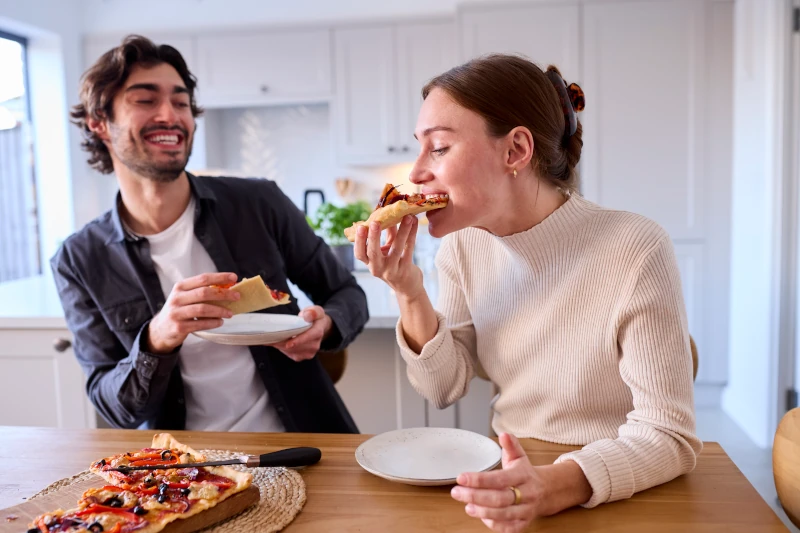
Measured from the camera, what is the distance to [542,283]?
1.40 m

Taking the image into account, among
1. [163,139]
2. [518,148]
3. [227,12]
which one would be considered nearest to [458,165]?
[518,148]

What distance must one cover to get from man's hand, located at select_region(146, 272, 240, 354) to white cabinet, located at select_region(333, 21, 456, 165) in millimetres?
3698

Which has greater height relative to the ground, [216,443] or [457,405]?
[216,443]

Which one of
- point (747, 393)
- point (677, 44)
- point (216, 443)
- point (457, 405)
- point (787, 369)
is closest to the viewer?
point (216, 443)

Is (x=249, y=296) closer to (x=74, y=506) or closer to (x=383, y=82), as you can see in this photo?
(x=74, y=506)

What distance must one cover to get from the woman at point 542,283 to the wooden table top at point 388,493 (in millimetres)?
69

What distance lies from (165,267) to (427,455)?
3.22ft

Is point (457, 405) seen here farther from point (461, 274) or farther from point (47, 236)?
point (47, 236)

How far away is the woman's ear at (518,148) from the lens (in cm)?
133

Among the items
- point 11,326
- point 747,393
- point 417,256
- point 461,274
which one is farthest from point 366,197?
point 461,274

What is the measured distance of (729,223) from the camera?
4.32 metres

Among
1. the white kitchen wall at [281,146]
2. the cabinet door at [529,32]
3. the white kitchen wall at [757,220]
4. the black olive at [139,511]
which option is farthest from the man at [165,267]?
the white kitchen wall at [281,146]

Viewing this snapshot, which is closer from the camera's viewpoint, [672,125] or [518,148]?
[518,148]

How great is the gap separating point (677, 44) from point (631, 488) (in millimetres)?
3880
